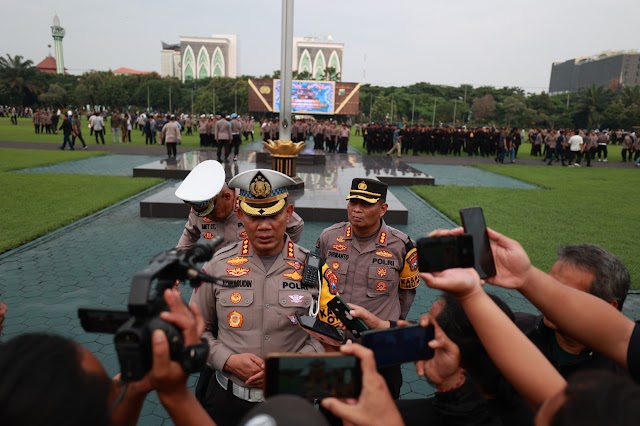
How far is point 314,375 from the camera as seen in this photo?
3.73ft

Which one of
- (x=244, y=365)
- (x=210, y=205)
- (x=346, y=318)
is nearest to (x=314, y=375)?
(x=346, y=318)

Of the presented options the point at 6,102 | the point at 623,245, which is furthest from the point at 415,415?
the point at 6,102

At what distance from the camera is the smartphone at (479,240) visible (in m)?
1.46

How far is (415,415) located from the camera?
159cm

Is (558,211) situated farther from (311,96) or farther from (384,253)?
(311,96)

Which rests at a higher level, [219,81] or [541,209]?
[219,81]

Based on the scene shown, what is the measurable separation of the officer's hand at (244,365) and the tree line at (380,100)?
164ft

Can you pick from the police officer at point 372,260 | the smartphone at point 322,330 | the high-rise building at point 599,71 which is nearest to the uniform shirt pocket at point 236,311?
the smartphone at point 322,330

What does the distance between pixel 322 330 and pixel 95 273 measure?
4.81 metres

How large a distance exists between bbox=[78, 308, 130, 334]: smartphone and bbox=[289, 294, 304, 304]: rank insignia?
1.16m

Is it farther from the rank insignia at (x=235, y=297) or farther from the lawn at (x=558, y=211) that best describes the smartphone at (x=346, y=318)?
the lawn at (x=558, y=211)

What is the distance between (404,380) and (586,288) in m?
2.21

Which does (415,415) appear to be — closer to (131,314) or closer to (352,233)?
(131,314)

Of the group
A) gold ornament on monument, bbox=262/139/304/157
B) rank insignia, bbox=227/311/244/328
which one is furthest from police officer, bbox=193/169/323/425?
gold ornament on monument, bbox=262/139/304/157
